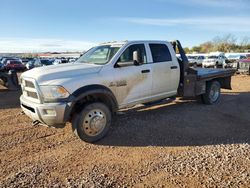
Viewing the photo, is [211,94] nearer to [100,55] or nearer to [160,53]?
[160,53]

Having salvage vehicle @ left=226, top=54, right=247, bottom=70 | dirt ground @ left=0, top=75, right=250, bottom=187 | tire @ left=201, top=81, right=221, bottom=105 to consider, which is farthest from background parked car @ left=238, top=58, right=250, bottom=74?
dirt ground @ left=0, top=75, right=250, bottom=187

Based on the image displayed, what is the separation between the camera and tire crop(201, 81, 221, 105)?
8.46 meters

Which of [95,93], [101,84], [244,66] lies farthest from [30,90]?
[244,66]

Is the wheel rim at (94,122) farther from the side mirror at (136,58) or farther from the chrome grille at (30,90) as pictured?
the side mirror at (136,58)

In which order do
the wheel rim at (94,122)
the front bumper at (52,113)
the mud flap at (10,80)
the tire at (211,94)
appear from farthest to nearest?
1. the mud flap at (10,80)
2. the tire at (211,94)
3. the wheel rim at (94,122)
4. the front bumper at (52,113)

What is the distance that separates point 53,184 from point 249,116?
5.55 meters

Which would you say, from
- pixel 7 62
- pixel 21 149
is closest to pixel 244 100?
pixel 21 149

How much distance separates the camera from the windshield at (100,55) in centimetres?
584

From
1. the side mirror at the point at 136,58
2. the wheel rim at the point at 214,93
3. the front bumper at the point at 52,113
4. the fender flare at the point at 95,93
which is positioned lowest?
the wheel rim at the point at 214,93

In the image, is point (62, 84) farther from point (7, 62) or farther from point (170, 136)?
point (7, 62)

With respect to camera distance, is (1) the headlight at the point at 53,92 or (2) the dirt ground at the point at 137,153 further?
(1) the headlight at the point at 53,92

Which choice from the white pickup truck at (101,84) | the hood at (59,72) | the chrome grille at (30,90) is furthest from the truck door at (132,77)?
the chrome grille at (30,90)

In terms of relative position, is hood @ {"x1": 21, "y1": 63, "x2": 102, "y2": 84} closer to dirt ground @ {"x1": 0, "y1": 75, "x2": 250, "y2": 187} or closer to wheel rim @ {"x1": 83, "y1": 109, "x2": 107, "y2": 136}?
wheel rim @ {"x1": 83, "y1": 109, "x2": 107, "y2": 136}

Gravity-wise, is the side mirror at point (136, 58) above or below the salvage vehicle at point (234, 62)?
above
